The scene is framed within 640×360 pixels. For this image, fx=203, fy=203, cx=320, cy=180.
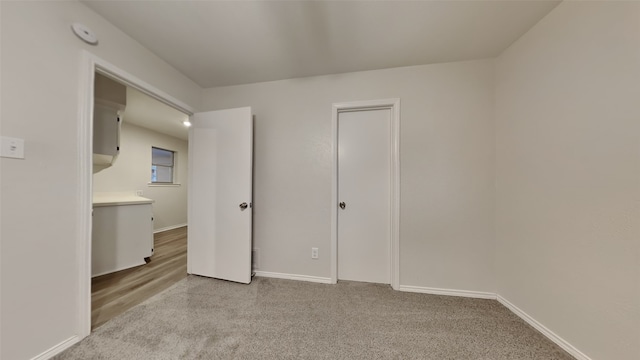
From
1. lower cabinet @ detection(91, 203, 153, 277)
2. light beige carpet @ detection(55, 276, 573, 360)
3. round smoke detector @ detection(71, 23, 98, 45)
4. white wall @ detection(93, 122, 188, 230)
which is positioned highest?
round smoke detector @ detection(71, 23, 98, 45)

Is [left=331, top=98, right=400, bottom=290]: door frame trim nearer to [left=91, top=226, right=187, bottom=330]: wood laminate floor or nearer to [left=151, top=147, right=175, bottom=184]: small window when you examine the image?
[left=91, top=226, right=187, bottom=330]: wood laminate floor

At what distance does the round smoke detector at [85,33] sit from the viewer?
4.40 feet

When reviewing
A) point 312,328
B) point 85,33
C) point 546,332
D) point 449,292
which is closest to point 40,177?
point 85,33

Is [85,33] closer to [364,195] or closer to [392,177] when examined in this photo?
[364,195]

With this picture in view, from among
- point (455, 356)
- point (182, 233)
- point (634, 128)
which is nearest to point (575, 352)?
point (455, 356)

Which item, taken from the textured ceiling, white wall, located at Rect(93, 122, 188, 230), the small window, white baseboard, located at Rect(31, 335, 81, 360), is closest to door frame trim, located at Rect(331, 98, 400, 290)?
the textured ceiling

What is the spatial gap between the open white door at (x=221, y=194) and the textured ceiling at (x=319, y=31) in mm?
606

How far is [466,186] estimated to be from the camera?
77.8 inches

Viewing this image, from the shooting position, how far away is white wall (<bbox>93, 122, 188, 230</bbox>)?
3.72 metres

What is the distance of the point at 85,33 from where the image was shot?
139cm

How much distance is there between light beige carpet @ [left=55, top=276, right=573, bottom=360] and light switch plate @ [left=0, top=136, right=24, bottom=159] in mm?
1227

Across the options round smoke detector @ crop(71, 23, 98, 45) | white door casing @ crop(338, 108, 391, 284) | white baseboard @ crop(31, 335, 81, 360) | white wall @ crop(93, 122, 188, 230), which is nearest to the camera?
white baseboard @ crop(31, 335, 81, 360)

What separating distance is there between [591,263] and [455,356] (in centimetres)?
99

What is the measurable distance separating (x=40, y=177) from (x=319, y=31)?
2072mm
